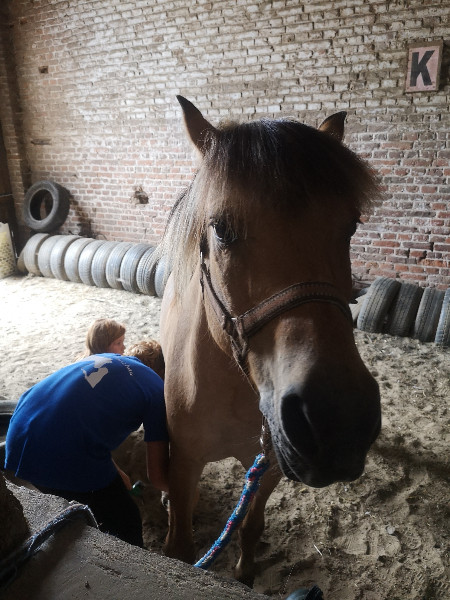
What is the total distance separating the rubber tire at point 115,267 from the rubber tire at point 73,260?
2.03ft

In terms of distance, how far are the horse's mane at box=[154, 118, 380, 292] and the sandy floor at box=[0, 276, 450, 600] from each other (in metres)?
1.81

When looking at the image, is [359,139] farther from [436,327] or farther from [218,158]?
[218,158]

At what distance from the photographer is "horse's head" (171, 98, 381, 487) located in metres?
0.94

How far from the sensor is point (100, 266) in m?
6.26

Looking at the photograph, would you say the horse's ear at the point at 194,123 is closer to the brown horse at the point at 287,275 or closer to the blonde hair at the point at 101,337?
the brown horse at the point at 287,275

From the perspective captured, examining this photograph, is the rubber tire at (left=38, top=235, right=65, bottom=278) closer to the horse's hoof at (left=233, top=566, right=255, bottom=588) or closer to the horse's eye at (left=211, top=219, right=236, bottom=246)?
the horse's hoof at (left=233, top=566, right=255, bottom=588)

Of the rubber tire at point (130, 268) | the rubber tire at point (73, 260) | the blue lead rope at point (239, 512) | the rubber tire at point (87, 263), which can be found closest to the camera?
the blue lead rope at point (239, 512)

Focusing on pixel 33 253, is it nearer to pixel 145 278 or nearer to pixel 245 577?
pixel 145 278

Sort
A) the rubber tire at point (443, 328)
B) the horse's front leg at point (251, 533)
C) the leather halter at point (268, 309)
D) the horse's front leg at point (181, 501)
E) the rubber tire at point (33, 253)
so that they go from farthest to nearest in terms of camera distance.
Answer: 1. the rubber tire at point (33, 253)
2. the rubber tire at point (443, 328)
3. the horse's front leg at point (251, 533)
4. the horse's front leg at point (181, 501)
5. the leather halter at point (268, 309)

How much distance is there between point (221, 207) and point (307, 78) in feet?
14.8

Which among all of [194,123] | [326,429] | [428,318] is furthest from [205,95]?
[326,429]

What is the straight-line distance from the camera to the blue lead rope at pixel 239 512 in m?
1.33

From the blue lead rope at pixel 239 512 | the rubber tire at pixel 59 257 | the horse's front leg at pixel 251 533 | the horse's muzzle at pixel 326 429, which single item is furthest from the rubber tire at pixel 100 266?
the horse's muzzle at pixel 326 429

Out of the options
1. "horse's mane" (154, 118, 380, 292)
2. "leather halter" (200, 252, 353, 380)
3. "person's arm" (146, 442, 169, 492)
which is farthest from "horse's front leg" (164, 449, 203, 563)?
"horse's mane" (154, 118, 380, 292)
